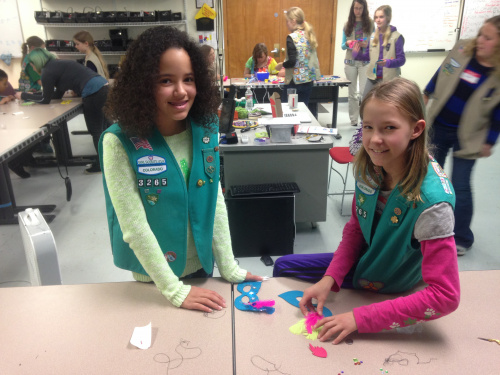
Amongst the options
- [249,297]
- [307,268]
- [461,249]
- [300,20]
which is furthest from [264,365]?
[300,20]

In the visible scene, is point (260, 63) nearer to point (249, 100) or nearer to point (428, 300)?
point (249, 100)

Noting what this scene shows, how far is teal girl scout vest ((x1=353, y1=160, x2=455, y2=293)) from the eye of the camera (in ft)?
3.10

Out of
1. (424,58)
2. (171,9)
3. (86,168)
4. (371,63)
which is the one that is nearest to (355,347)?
(86,168)

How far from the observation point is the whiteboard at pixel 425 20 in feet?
21.0

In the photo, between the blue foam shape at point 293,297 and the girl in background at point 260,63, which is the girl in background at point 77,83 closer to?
the girl in background at point 260,63

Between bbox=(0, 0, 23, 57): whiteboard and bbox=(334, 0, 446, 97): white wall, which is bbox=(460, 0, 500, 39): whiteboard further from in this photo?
bbox=(0, 0, 23, 57): whiteboard

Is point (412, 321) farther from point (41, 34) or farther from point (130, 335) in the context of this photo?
point (41, 34)

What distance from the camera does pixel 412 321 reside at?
3.09 feet

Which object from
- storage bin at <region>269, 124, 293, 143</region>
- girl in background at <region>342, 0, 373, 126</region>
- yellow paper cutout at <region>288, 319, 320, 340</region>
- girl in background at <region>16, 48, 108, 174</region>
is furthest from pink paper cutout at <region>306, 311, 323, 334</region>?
girl in background at <region>342, 0, 373, 126</region>

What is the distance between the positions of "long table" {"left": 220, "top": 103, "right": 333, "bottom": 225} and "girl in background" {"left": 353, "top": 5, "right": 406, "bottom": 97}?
2103mm

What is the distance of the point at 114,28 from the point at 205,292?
6253 mm

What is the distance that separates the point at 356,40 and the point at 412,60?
2.30m

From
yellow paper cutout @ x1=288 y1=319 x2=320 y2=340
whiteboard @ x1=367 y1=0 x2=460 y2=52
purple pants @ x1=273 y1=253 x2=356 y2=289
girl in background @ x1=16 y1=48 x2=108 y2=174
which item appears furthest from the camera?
whiteboard @ x1=367 y1=0 x2=460 y2=52

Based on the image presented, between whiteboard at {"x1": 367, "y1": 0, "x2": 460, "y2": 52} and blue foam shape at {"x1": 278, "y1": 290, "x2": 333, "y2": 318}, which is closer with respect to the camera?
blue foam shape at {"x1": 278, "y1": 290, "x2": 333, "y2": 318}
